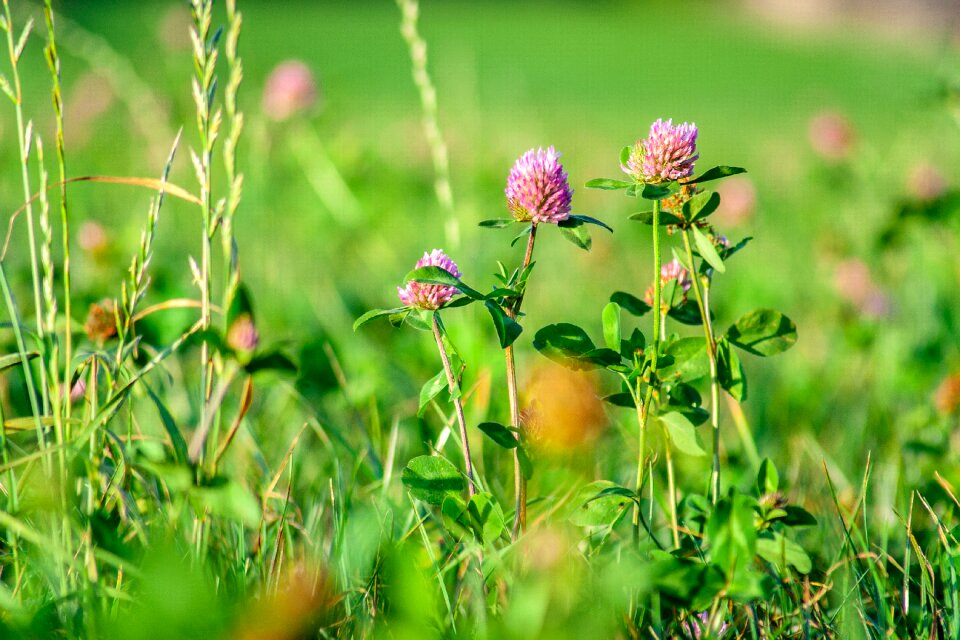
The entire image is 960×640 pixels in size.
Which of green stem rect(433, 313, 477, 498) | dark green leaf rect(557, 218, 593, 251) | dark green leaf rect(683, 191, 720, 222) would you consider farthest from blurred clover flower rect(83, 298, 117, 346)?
dark green leaf rect(683, 191, 720, 222)

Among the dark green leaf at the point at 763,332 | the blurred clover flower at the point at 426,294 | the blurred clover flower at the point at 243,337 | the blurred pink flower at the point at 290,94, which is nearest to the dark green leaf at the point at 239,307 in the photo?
the blurred clover flower at the point at 243,337

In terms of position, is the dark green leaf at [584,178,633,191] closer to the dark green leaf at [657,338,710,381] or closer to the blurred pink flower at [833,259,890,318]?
the dark green leaf at [657,338,710,381]

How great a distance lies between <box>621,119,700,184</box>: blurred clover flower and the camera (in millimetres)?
743

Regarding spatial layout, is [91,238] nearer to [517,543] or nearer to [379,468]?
[379,468]

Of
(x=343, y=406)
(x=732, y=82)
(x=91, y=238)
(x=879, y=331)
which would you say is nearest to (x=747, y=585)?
(x=343, y=406)

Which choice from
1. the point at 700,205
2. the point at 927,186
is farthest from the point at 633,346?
the point at 927,186

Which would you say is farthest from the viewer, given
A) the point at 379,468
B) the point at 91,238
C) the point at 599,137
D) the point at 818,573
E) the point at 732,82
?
the point at 732,82

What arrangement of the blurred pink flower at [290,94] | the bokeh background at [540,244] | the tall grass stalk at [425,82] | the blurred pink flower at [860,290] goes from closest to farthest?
the tall grass stalk at [425,82], the bokeh background at [540,244], the blurred pink flower at [860,290], the blurred pink flower at [290,94]

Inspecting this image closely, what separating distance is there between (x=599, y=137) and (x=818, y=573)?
462 centimetres

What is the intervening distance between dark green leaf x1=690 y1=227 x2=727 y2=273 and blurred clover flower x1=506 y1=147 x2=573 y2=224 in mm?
118

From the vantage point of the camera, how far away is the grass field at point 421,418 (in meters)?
0.72

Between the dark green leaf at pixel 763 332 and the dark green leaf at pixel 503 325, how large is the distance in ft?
0.77

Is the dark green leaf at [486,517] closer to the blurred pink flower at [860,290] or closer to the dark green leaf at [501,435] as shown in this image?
the dark green leaf at [501,435]

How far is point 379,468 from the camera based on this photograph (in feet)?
3.59
